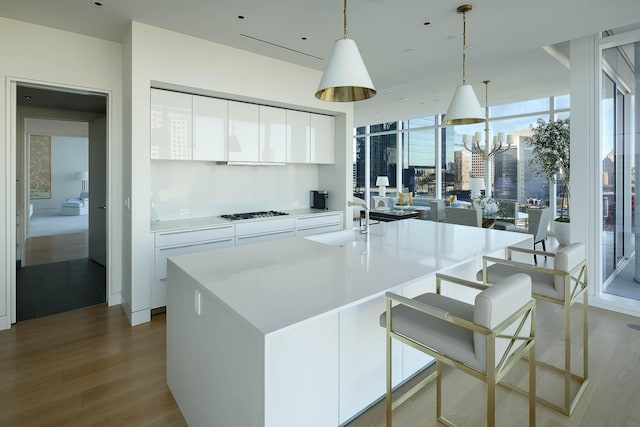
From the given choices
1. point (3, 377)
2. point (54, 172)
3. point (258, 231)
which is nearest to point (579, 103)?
point (258, 231)

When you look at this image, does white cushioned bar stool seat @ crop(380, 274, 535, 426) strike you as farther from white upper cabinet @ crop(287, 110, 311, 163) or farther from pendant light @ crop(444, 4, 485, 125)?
white upper cabinet @ crop(287, 110, 311, 163)

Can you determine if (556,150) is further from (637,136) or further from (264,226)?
(264,226)

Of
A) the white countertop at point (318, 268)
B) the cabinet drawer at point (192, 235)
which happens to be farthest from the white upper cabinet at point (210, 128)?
the white countertop at point (318, 268)

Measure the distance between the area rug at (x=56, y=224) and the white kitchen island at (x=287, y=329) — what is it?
8061mm

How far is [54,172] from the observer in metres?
9.56

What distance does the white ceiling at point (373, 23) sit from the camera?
278cm

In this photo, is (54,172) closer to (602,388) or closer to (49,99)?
(49,99)

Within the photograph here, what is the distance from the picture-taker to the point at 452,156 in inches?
347

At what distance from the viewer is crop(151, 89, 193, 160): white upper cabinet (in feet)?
11.1

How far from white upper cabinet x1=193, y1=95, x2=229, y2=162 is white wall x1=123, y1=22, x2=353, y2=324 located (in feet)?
0.37

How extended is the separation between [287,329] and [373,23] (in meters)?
2.95

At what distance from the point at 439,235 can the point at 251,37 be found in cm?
265

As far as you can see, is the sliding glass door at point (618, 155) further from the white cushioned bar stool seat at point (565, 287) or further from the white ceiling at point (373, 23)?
the white cushioned bar stool seat at point (565, 287)

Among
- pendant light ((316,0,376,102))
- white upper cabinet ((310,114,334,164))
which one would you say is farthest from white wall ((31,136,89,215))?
pendant light ((316,0,376,102))
